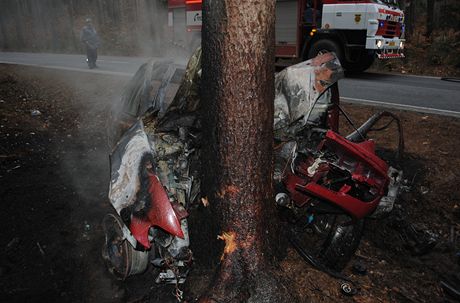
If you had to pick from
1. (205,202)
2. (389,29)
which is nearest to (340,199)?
(205,202)

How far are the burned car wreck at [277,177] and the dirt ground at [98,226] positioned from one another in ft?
0.77

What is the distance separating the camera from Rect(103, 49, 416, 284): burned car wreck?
2492mm

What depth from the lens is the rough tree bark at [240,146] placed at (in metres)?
2.24

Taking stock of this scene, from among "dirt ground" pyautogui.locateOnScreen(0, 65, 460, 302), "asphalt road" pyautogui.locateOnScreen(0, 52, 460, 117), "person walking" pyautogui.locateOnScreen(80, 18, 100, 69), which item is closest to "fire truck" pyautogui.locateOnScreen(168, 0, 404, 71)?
"asphalt road" pyautogui.locateOnScreen(0, 52, 460, 117)

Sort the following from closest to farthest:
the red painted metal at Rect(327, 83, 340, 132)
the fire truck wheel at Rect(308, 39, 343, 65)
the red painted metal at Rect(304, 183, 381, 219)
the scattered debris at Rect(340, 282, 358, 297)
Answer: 1. the scattered debris at Rect(340, 282, 358, 297)
2. the red painted metal at Rect(304, 183, 381, 219)
3. the red painted metal at Rect(327, 83, 340, 132)
4. the fire truck wheel at Rect(308, 39, 343, 65)

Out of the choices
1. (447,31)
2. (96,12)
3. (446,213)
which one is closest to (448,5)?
(447,31)

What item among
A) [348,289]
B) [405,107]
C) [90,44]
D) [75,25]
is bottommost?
[348,289]

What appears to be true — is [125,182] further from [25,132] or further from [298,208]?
[25,132]

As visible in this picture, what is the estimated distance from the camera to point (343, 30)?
9.86 metres

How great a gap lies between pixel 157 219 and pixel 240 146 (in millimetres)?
750

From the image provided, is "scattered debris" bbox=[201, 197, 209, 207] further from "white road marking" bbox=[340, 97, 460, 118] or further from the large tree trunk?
the large tree trunk

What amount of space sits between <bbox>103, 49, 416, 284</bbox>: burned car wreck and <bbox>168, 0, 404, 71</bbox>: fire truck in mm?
7119

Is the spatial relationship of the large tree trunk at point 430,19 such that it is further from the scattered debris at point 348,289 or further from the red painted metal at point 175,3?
the scattered debris at point 348,289

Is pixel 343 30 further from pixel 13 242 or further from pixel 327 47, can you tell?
pixel 13 242
